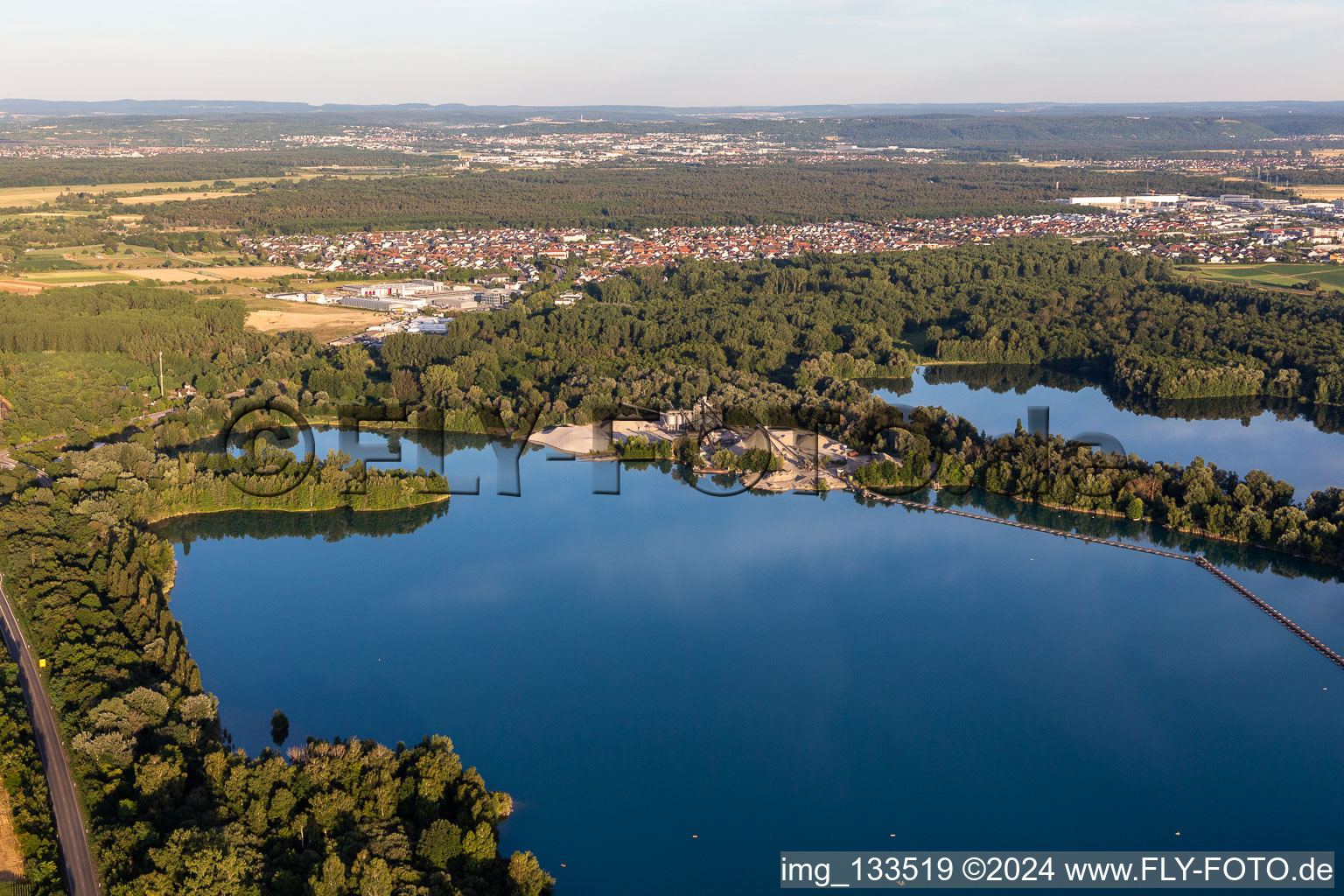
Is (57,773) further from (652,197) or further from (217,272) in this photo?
(652,197)

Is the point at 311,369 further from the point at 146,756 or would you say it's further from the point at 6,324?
the point at 146,756

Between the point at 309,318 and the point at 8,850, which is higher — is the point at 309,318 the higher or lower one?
the higher one

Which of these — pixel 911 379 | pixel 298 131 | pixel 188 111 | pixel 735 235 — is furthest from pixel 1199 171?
pixel 188 111

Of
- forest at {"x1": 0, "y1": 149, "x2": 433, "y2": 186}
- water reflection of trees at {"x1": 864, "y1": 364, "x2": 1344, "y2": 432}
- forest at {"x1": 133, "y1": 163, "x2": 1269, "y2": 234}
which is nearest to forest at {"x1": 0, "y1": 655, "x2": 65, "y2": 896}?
water reflection of trees at {"x1": 864, "y1": 364, "x2": 1344, "y2": 432}

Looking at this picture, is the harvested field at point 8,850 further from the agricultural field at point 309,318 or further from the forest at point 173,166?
the forest at point 173,166

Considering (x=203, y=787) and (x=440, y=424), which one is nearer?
(x=203, y=787)

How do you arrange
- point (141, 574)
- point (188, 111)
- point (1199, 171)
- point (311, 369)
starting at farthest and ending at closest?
point (188, 111) < point (1199, 171) < point (311, 369) < point (141, 574)

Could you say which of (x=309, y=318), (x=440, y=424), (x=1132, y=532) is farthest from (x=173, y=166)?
(x=1132, y=532)

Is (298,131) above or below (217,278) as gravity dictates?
above
